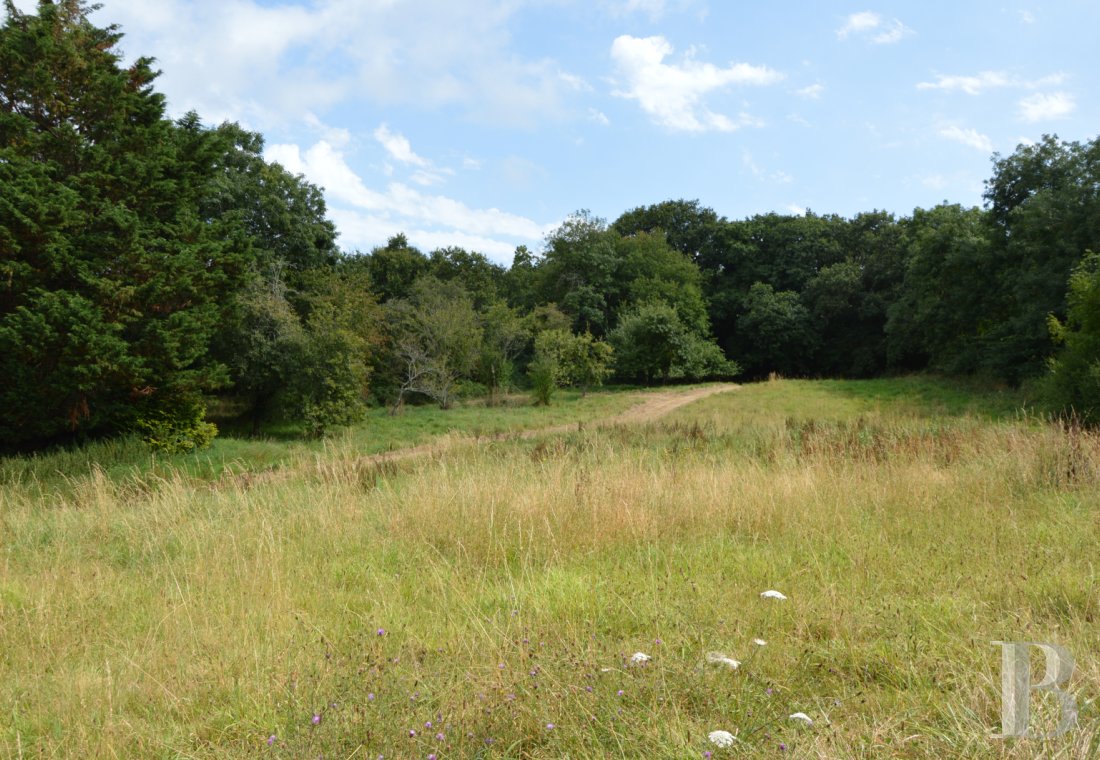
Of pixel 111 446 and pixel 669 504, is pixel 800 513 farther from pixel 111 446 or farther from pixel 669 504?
pixel 111 446

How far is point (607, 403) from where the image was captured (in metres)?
28.9

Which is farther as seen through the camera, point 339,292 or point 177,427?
point 339,292

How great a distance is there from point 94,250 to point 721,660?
19376mm

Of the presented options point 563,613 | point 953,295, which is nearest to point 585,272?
point 953,295

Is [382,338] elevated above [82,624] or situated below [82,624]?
above

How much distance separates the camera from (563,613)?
11.7 feet

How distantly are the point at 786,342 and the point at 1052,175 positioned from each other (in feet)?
71.7

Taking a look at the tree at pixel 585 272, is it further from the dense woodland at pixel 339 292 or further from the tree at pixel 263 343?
the tree at pixel 263 343

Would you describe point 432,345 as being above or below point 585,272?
below

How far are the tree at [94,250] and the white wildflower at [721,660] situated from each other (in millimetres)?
16977

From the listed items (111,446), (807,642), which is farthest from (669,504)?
(111,446)

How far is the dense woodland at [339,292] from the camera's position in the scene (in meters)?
16.5

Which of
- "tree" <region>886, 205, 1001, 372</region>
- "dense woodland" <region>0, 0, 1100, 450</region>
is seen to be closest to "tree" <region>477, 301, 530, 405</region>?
"dense woodland" <region>0, 0, 1100, 450</region>

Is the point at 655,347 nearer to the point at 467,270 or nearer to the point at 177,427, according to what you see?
the point at 467,270
